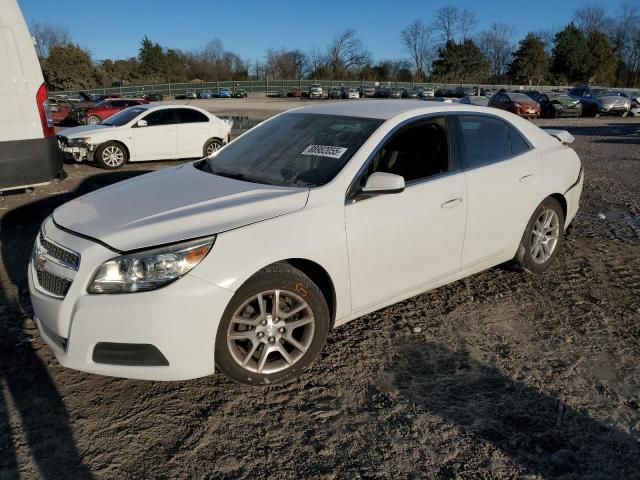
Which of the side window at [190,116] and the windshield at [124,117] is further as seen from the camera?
the side window at [190,116]

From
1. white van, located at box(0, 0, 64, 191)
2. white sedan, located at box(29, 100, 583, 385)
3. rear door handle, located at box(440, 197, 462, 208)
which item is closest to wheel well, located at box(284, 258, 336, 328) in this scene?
white sedan, located at box(29, 100, 583, 385)

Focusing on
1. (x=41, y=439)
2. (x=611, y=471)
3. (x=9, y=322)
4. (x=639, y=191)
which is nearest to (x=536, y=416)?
(x=611, y=471)

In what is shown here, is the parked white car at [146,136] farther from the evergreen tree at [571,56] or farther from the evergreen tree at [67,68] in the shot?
the evergreen tree at [571,56]

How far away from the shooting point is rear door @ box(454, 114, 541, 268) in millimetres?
3891

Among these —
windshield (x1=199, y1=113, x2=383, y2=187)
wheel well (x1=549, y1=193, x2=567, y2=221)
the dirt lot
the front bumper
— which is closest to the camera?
the dirt lot

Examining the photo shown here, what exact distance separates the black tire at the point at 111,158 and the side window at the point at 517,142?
29.3 feet

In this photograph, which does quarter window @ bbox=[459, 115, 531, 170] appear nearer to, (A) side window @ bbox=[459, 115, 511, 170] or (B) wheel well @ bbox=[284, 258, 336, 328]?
(A) side window @ bbox=[459, 115, 511, 170]

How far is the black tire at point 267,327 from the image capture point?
9.16ft

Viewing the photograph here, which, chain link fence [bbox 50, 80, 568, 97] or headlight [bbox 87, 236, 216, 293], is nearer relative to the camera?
headlight [bbox 87, 236, 216, 293]

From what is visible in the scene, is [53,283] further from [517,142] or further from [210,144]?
[210,144]

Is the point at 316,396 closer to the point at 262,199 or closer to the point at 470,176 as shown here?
→ the point at 262,199

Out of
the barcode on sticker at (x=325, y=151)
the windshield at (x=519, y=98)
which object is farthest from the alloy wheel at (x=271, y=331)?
the windshield at (x=519, y=98)

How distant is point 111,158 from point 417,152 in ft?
29.5

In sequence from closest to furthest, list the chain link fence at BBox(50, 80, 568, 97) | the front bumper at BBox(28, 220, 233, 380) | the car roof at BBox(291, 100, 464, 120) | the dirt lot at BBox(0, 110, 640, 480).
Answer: the dirt lot at BBox(0, 110, 640, 480) → the front bumper at BBox(28, 220, 233, 380) → the car roof at BBox(291, 100, 464, 120) → the chain link fence at BBox(50, 80, 568, 97)
